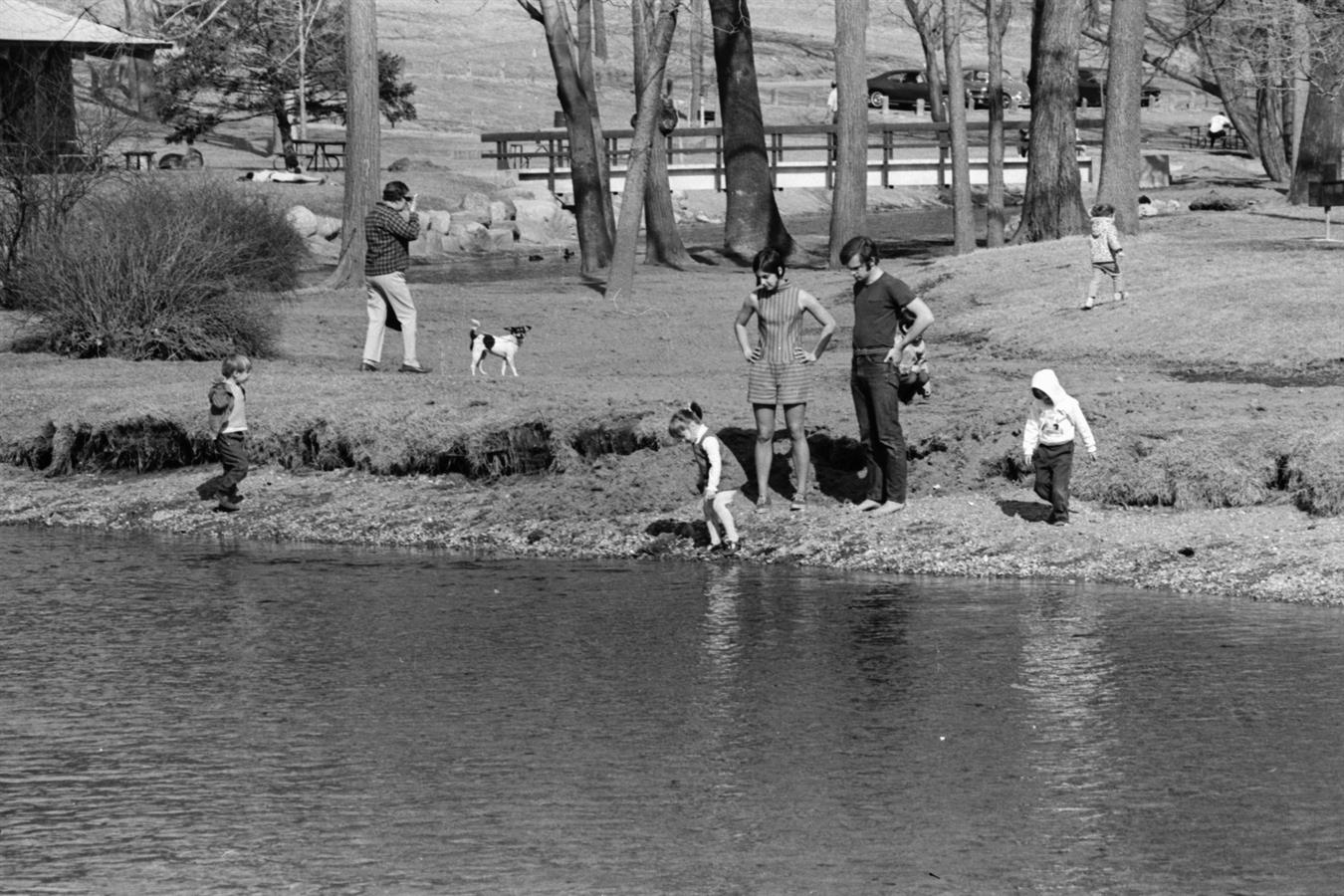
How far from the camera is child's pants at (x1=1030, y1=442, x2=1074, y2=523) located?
13.3m

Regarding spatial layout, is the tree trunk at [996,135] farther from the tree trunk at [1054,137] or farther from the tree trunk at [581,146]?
the tree trunk at [581,146]

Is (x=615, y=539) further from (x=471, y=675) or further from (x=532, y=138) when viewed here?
(x=532, y=138)

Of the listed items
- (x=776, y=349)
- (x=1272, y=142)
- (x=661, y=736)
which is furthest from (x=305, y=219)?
(x=661, y=736)

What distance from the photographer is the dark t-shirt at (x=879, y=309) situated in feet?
45.3

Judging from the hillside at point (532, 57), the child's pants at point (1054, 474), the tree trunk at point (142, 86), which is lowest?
the child's pants at point (1054, 474)

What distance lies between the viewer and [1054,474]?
43.9ft

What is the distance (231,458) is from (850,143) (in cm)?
1828

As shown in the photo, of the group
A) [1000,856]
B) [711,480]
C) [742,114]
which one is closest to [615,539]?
[711,480]

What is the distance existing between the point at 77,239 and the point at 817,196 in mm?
32348

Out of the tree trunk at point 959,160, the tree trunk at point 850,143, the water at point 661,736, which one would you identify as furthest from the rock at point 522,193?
the water at point 661,736

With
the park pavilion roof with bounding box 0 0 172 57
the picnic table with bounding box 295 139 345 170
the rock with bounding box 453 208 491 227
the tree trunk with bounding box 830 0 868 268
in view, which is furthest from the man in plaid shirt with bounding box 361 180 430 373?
the picnic table with bounding box 295 139 345 170

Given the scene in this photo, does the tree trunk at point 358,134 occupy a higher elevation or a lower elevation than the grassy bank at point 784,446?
higher

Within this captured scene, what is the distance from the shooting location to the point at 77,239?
858 inches

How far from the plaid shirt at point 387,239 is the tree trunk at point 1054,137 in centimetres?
1466
